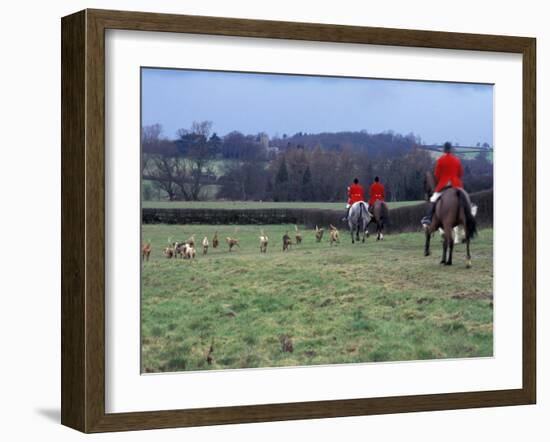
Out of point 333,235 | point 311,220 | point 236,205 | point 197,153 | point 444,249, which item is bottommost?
point 444,249

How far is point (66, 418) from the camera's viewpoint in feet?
28.5

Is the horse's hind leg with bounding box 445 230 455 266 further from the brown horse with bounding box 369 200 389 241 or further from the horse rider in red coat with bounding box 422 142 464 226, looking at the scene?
the brown horse with bounding box 369 200 389 241

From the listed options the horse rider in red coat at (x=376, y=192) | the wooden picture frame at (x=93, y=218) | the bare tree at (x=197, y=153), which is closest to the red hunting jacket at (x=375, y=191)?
the horse rider in red coat at (x=376, y=192)

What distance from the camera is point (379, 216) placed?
30.7 feet

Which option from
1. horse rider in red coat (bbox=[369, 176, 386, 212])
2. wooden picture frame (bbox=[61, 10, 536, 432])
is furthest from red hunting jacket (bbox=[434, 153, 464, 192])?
wooden picture frame (bbox=[61, 10, 536, 432])

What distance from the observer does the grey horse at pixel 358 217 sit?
924cm

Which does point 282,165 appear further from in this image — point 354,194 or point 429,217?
point 429,217

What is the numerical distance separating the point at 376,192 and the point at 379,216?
16cm

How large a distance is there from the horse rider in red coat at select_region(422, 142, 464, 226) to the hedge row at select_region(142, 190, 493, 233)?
0.23 feet

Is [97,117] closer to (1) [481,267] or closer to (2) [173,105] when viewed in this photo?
(2) [173,105]

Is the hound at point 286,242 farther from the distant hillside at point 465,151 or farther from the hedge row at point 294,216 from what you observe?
the distant hillside at point 465,151

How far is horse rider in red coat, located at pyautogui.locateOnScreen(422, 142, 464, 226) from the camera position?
954cm

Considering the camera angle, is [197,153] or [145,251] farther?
[197,153]

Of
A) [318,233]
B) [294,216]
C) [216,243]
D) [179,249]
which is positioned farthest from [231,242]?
[318,233]
